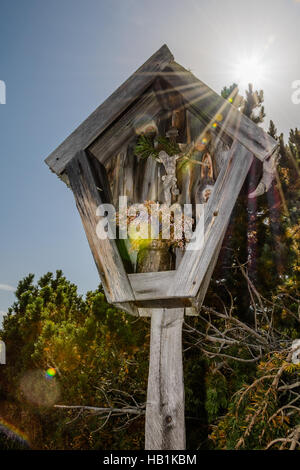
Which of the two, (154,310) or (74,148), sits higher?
(74,148)

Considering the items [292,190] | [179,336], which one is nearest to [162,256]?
[179,336]

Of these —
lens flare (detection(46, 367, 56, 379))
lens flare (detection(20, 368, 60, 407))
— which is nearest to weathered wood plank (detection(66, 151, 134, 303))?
lens flare (detection(46, 367, 56, 379))

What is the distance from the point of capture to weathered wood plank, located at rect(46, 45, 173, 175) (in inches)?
61.4

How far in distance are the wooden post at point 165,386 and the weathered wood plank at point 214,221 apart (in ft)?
0.74

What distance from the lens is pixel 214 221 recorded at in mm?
1323

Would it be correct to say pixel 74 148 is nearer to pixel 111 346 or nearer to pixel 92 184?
pixel 92 184

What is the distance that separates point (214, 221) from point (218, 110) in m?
0.62

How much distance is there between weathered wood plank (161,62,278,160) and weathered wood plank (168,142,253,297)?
0.18 ft

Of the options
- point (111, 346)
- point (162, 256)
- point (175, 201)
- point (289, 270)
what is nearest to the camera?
point (162, 256)

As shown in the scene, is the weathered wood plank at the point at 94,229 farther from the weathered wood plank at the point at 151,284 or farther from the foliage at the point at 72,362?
the foliage at the point at 72,362

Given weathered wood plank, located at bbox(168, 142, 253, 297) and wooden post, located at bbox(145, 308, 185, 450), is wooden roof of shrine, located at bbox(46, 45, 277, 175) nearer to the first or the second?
weathered wood plank, located at bbox(168, 142, 253, 297)

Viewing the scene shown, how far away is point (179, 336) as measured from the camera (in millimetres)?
1381

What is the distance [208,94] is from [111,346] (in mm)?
6997
